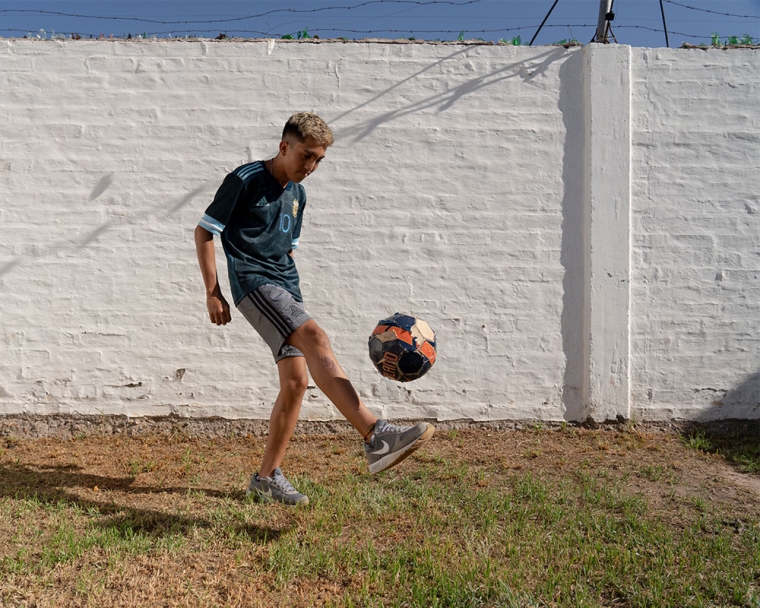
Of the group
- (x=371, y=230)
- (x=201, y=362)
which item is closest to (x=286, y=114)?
(x=371, y=230)

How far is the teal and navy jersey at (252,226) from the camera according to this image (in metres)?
3.73

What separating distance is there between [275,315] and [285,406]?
523mm

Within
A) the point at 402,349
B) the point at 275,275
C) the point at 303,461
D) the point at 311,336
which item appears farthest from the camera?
the point at 303,461

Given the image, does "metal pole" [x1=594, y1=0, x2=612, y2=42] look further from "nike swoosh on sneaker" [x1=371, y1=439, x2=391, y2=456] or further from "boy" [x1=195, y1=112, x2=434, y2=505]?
"nike swoosh on sneaker" [x1=371, y1=439, x2=391, y2=456]

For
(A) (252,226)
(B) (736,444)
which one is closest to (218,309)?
(A) (252,226)

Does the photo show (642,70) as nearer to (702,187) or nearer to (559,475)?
(702,187)

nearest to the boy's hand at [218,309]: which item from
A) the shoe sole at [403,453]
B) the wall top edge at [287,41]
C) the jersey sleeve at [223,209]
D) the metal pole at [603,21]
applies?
the jersey sleeve at [223,209]

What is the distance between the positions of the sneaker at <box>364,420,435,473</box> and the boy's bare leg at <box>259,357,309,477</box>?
531mm

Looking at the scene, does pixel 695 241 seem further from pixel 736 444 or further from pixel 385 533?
pixel 385 533

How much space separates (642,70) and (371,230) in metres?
2.64

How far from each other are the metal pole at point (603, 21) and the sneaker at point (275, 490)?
445 cm

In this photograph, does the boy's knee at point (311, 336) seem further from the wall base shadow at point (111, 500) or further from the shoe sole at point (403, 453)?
the wall base shadow at point (111, 500)

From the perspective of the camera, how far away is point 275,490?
3.81 m

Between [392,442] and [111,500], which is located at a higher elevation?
[392,442]
